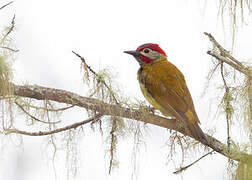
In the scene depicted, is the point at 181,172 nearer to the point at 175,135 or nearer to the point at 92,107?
the point at 175,135

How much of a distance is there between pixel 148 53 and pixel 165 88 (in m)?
0.45

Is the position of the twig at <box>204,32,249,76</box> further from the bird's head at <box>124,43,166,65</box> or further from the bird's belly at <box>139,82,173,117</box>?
the bird's head at <box>124,43,166,65</box>

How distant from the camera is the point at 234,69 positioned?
1.79 metres

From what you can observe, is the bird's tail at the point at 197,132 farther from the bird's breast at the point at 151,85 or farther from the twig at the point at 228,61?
the twig at the point at 228,61

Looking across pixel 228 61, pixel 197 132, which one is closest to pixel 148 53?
pixel 197 132

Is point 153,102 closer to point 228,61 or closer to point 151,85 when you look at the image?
point 151,85

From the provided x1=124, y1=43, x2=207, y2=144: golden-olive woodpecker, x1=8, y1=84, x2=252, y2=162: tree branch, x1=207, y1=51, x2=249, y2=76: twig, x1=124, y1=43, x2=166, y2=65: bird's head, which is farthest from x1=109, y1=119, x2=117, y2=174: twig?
x1=124, y1=43, x2=166, y2=65: bird's head

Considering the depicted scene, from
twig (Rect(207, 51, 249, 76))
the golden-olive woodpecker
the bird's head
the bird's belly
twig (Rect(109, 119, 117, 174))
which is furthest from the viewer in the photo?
the bird's head

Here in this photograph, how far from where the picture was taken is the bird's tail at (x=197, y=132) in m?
1.97

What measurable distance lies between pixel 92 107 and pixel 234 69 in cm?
71

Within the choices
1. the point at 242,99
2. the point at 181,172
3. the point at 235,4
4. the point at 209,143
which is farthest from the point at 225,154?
the point at 235,4

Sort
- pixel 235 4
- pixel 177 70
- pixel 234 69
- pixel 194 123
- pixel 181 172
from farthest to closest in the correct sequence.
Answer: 1. pixel 177 70
2. pixel 194 123
3. pixel 181 172
4. pixel 234 69
5. pixel 235 4

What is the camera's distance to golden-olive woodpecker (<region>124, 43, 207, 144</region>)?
210 cm

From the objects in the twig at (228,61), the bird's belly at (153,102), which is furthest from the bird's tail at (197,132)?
the twig at (228,61)
